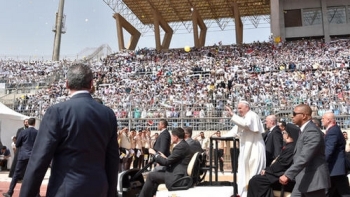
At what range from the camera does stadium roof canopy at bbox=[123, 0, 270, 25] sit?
39.5 m

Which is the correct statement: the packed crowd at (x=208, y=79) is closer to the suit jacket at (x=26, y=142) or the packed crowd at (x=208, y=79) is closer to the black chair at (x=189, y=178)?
the suit jacket at (x=26, y=142)

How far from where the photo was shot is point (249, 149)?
6344 mm

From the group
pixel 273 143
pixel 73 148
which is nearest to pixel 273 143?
pixel 273 143

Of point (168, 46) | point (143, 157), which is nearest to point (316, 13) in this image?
point (168, 46)

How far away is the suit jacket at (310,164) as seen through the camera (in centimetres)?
436

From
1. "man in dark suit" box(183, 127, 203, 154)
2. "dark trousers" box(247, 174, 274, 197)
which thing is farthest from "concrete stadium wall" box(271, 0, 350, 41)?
"dark trousers" box(247, 174, 274, 197)

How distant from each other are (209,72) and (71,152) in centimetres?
2332

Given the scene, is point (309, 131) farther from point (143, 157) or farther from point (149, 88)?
point (149, 88)

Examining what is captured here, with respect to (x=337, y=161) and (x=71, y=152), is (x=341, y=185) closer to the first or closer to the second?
(x=337, y=161)

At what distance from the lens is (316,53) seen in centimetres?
2812

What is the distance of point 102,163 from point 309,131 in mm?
2729

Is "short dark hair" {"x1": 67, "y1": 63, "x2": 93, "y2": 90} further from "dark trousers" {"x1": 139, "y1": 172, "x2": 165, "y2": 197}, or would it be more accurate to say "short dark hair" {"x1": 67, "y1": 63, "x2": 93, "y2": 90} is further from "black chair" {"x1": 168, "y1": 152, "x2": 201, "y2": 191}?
"dark trousers" {"x1": 139, "y1": 172, "x2": 165, "y2": 197}

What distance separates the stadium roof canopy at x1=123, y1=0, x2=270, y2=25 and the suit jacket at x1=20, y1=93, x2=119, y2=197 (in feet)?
122

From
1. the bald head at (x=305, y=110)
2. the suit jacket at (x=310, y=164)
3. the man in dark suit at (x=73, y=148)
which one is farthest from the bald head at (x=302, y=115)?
the man in dark suit at (x=73, y=148)
